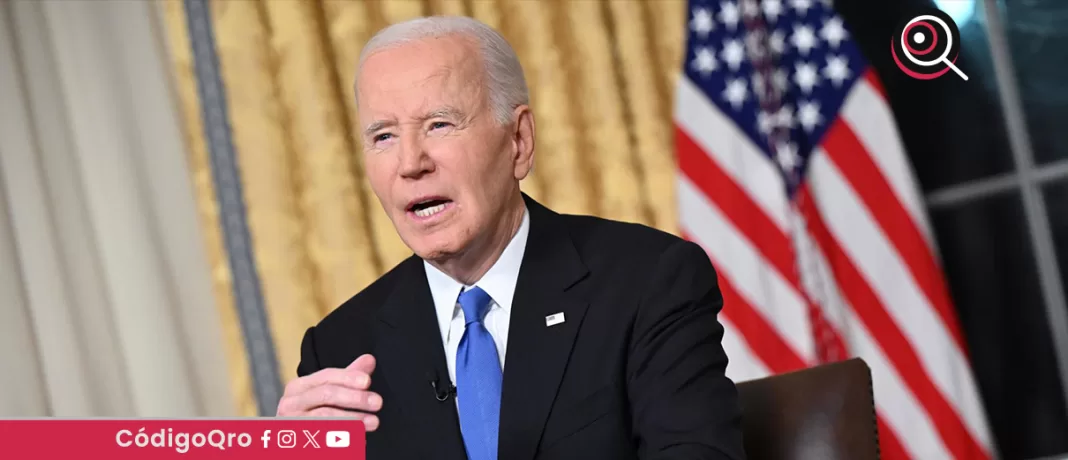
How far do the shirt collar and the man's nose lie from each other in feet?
0.75

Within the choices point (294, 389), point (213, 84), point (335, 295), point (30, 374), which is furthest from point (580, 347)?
point (30, 374)

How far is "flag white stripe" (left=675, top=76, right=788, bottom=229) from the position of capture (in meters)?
3.78

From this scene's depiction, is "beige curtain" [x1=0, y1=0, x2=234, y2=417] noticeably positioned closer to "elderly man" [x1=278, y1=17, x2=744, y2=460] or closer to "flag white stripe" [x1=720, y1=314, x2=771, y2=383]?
"flag white stripe" [x1=720, y1=314, x2=771, y2=383]

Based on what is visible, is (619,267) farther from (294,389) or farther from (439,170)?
(294,389)

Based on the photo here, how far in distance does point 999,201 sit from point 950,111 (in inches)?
14.4

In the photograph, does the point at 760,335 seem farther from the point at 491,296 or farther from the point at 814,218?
the point at 491,296

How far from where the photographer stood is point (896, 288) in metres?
3.75

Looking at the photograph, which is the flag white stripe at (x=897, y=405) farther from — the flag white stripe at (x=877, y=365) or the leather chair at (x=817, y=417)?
the leather chair at (x=817, y=417)

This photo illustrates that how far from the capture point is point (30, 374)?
373 centimetres

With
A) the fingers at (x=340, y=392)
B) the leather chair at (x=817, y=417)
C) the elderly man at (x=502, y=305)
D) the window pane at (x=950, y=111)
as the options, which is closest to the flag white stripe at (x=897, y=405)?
the window pane at (x=950, y=111)

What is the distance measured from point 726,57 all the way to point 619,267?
2104 mm

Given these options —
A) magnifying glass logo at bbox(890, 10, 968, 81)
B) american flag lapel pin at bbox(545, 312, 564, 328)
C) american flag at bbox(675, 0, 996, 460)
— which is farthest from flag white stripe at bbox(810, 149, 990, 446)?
american flag lapel pin at bbox(545, 312, 564, 328)

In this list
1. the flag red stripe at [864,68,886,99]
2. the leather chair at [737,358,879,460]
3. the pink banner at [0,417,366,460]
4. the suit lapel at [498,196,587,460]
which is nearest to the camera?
the pink banner at [0,417,366,460]

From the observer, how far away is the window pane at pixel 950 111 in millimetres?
3980
